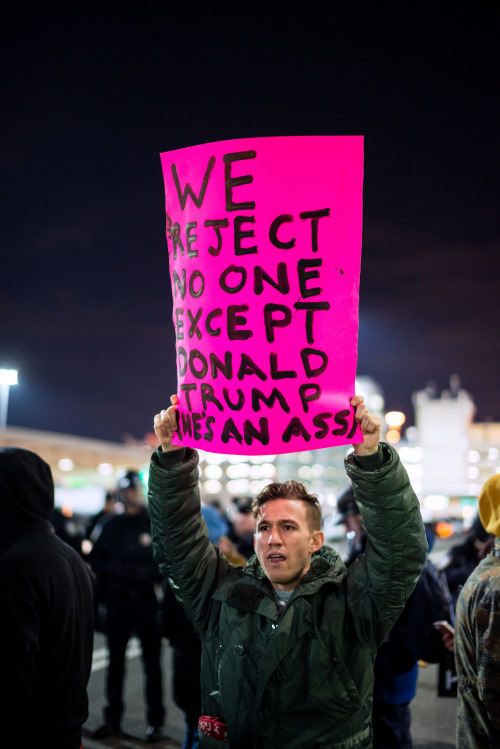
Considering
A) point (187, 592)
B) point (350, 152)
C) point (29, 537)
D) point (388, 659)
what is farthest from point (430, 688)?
point (350, 152)

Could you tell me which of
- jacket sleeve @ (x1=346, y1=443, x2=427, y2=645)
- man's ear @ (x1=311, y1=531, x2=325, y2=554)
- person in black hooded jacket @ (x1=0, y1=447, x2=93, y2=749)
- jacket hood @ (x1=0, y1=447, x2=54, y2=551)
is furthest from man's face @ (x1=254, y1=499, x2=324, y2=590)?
jacket hood @ (x1=0, y1=447, x2=54, y2=551)

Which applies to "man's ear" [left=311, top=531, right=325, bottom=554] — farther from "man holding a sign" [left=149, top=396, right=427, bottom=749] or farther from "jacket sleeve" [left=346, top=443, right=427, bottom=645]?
"jacket sleeve" [left=346, top=443, right=427, bottom=645]

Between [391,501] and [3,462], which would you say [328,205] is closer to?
[391,501]

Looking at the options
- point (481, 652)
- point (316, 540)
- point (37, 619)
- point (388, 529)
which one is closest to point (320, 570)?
point (316, 540)

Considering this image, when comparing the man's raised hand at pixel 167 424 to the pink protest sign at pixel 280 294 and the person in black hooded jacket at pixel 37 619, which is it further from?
the person in black hooded jacket at pixel 37 619

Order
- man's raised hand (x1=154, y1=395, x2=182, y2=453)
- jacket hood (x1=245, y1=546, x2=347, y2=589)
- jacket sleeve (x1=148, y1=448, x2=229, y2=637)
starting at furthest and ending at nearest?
jacket sleeve (x1=148, y1=448, x2=229, y2=637), man's raised hand (x1=154, y1=395, x2=182, y2=453), jacket hood (x1=245, y1=546, x2=347, y2=589)

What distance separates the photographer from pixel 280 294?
269 centimetres

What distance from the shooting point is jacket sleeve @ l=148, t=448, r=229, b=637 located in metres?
3.03

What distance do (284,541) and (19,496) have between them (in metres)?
1.11

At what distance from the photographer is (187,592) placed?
3.07m

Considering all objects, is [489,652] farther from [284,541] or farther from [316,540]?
[284,541]

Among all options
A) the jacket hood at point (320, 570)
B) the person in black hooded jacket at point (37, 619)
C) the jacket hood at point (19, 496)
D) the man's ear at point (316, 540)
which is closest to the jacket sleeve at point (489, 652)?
the jacket hood at point (320, 570)

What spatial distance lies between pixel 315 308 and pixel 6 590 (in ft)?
5.22

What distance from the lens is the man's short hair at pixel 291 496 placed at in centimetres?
295
